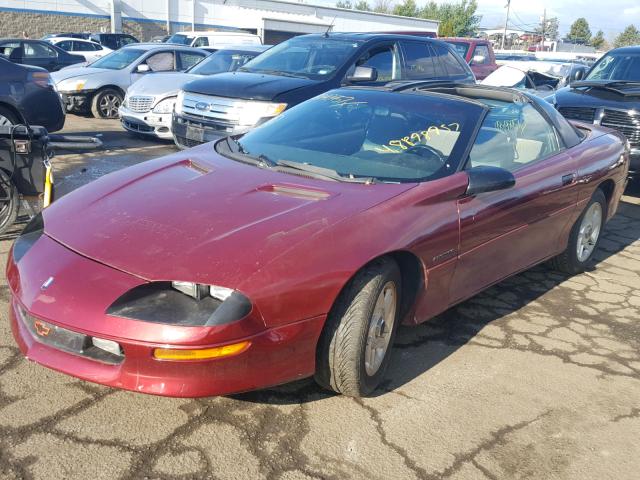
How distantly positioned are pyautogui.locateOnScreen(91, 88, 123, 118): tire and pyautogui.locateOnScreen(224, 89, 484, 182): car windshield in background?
7.94 m

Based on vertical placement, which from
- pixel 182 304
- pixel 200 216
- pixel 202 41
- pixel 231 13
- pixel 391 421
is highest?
pixel 231 13

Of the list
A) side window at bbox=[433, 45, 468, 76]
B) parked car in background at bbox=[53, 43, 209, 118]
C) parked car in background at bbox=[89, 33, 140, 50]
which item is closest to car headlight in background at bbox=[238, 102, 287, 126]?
side window at bbox=[433, 45, 468, 76]

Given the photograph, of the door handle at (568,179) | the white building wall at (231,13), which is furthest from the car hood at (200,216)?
the white building wall at (231,13)

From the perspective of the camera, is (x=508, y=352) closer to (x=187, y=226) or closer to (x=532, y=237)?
(x=532, y=237)

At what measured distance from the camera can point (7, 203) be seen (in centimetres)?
481

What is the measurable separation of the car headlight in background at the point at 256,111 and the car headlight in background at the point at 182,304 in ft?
15.3

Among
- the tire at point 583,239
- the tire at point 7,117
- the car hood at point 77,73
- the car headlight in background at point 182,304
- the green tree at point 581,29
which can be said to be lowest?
the tire at point 583,239

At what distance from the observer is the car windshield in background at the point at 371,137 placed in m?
3.54

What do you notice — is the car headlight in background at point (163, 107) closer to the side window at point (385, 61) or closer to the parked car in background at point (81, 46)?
the side window at point (385, 61)

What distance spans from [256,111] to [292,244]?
4641 mm

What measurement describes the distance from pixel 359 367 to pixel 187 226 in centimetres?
102

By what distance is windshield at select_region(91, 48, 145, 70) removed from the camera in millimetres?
11586

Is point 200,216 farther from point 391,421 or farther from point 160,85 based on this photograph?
point 160,85

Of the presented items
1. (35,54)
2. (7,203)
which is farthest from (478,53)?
(7,203)
